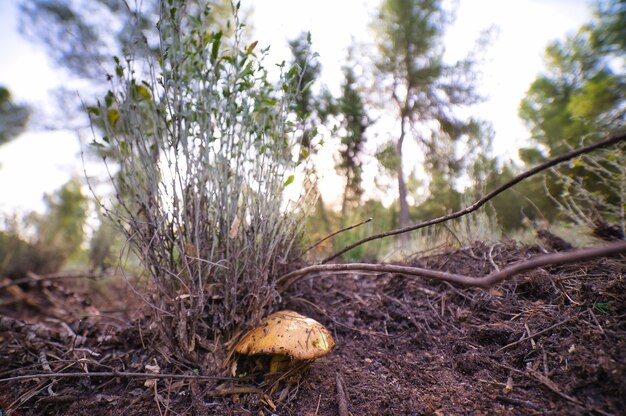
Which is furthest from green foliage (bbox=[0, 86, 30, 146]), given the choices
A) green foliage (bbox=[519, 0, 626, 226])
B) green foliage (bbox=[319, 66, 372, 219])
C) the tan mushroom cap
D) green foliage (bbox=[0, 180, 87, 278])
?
green foliage (bbox=[519, 0, 626, 226])

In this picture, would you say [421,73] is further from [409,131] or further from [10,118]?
[10,118]

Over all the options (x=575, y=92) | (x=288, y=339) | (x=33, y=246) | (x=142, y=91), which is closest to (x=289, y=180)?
(x=288, y=339)

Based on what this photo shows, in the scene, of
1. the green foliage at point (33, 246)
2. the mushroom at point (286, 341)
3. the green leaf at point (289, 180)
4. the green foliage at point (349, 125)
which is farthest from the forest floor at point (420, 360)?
the green foliage at point (33, 246)

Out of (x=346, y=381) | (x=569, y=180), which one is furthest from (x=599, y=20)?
(x=346, y=381)

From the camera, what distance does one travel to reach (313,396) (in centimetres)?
132

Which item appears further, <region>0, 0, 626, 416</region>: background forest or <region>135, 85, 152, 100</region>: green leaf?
<region>135, 85, 152, 100</region>: green leaf

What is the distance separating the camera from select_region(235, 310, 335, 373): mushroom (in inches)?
49.6

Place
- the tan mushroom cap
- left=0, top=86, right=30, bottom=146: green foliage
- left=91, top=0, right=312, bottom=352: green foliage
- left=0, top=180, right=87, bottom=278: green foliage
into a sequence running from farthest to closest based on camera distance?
left=0, top=86, right=30, bottom=146: green foliage < left=0, top=180, right=87, bottom=278: green foliage < left=91, top=0, right=312, bottom=352: green foliage < the tan mushroom cap

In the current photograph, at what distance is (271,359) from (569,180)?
7.92 ft

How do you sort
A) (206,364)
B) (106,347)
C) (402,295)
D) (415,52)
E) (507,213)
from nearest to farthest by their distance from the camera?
(206,364), (106,347), (402,295), (507,213), (415,52)

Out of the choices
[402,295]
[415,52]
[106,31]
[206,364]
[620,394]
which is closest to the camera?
[620,394]

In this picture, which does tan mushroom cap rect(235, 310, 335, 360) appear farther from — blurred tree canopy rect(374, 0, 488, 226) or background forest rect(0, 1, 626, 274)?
blurred tree canopy rect(374, 0, 488, 226)

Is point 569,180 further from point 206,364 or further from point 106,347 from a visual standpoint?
point 106,347

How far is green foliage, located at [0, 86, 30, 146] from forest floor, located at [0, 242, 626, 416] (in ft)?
29.2
